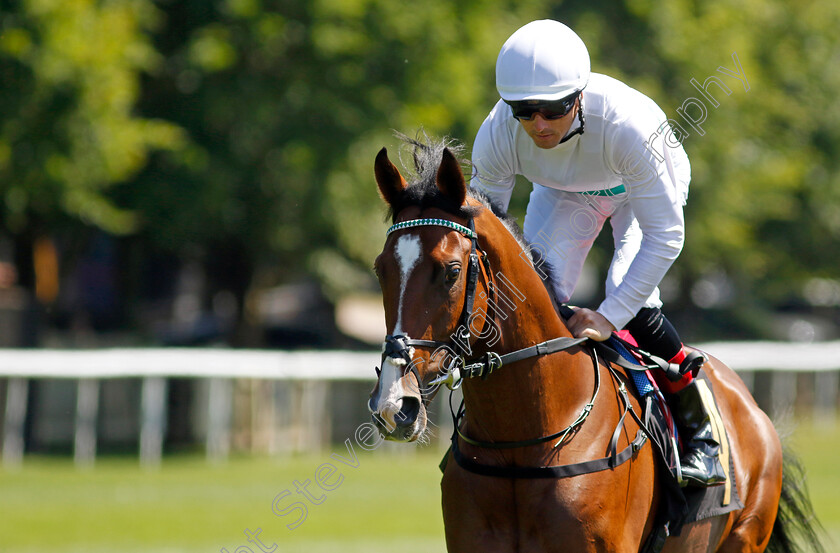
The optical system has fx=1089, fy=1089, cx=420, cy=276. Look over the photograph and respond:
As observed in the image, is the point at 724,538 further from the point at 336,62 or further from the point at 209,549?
the point at 336,62

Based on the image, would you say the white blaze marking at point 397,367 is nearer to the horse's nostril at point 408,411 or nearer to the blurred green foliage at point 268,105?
the horse's nostril at point 408,411

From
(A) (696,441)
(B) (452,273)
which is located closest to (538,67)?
(B) (452,273)

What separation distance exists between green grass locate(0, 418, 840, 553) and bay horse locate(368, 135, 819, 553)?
252cm

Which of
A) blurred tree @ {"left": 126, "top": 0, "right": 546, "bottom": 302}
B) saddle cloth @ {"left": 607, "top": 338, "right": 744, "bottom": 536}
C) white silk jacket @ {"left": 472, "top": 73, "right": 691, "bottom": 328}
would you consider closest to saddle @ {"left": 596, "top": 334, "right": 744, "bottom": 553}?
saddle cloth @ {"left": 607, "top": 338, "right": 744, "bottom": 536}

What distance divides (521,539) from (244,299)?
594 inches

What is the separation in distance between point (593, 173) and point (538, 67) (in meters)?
0.65

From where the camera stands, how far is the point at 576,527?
3.85 meters

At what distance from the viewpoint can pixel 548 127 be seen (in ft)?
13.6

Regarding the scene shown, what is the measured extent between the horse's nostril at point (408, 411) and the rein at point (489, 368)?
0.28 ft

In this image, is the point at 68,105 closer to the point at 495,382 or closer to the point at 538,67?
the point at 538,67

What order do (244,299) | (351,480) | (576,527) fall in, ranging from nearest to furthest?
(576,527)
(351,480)
(244,299)

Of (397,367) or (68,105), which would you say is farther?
(68,105)

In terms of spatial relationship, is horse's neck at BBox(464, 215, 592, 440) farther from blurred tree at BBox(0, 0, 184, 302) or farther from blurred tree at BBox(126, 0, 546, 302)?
blurred tree at BBox(126, 0, 546, 302)

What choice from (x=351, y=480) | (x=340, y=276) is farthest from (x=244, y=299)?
(x=351, y=480)
